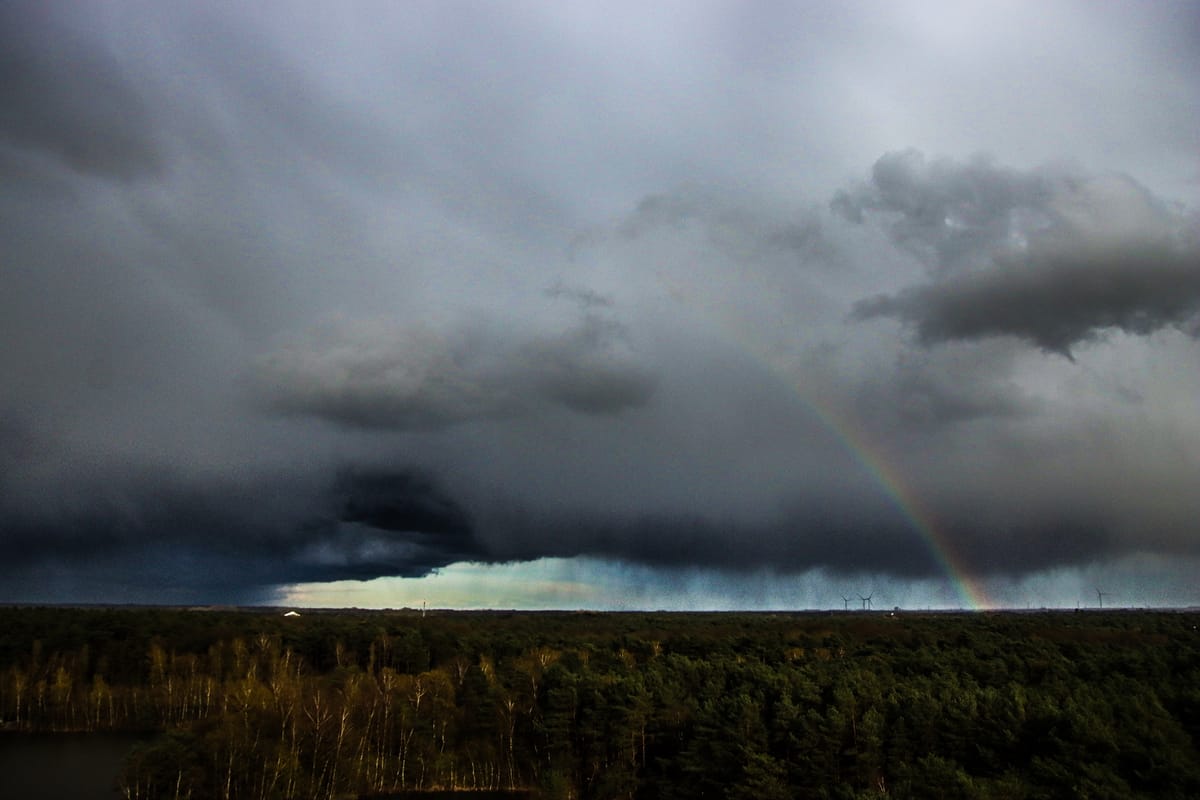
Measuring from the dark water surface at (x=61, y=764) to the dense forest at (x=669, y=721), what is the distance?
7552mm

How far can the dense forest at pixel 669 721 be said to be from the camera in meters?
53.9

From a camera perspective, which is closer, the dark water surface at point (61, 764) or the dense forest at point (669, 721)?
the dense forest at point (669, 721)

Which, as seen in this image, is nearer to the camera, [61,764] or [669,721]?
[669,721]

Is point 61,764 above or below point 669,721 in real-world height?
below

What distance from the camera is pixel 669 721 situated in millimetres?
77188

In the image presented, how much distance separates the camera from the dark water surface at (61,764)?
8006 centimetres

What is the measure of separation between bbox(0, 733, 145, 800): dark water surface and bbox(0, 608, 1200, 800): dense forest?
7.55m

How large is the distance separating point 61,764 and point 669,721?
69.0 m

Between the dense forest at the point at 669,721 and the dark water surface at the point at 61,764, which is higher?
the dense forest at the point at 669,721

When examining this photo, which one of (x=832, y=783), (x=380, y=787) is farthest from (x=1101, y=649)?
(x=380, y=787)

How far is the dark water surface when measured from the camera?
8006 centimetres

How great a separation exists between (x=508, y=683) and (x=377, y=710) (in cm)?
1448

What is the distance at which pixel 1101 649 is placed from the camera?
346ft

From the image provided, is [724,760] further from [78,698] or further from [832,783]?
[78,698]
